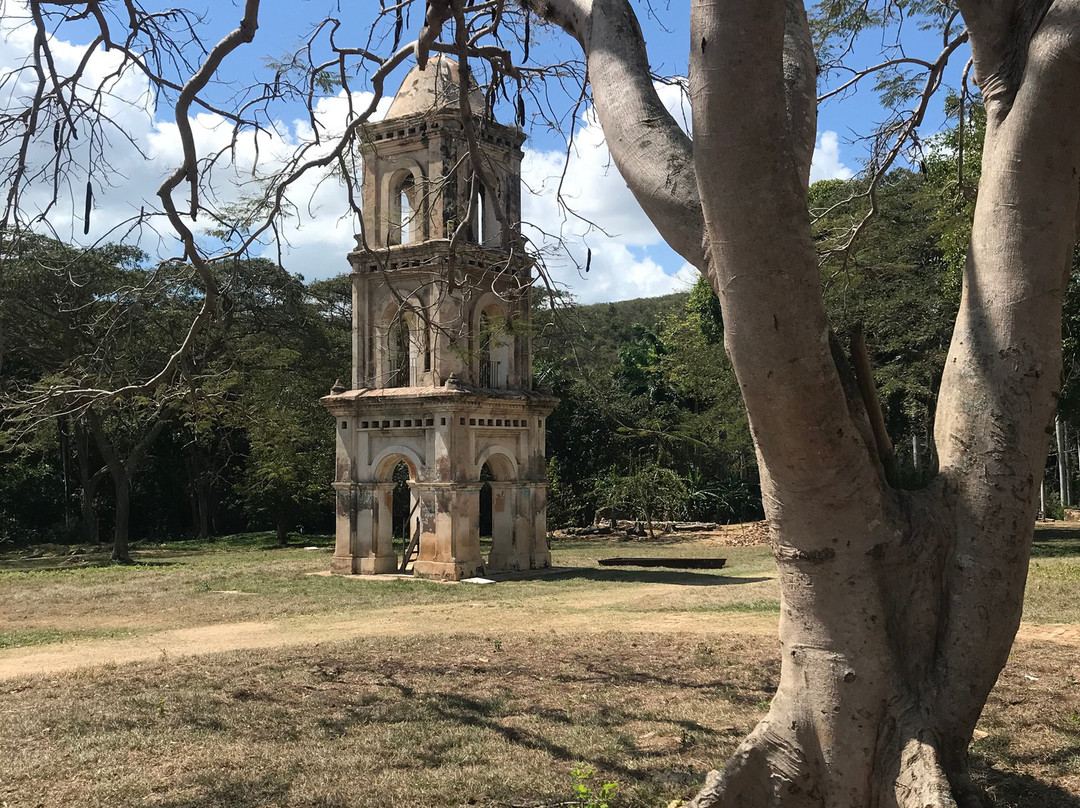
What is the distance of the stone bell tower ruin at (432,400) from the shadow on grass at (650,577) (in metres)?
0.97

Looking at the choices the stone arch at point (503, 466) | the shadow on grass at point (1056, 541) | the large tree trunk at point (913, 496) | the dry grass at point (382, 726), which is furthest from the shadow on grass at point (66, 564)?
the large tree trunk at point (913, 496)

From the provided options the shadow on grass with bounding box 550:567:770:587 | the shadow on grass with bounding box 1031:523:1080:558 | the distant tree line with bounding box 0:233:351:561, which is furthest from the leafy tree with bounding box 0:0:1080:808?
the distant tree line with bounding box 0:233:351:561

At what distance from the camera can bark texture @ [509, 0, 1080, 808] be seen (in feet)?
11.5

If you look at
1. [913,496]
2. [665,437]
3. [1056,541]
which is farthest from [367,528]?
[1056,541]

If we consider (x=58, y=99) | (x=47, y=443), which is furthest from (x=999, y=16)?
(x=47, y=443)

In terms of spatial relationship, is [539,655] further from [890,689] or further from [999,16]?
[999,16]

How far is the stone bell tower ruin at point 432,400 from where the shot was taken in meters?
17.7

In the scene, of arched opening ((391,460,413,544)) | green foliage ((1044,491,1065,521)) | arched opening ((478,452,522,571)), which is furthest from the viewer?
green foliage ((1044,491,1065,521))

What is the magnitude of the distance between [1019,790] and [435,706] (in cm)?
381

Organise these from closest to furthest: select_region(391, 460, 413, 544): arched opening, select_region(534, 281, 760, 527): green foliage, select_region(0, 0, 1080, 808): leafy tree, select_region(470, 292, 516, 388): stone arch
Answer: select_region(0, 0, 1080, 808): leafy tree
select_region(470, 292, 516, 388): stone arch
select_region(391, 460, 413, 544): arched opening
select_region(534, 281, 760, 527): green foliage

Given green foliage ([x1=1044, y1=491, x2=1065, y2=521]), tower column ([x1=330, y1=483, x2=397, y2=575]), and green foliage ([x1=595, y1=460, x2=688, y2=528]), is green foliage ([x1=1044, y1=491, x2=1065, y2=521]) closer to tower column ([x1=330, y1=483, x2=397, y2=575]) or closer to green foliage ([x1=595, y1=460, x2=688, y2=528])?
green foliage ([x1=595, y1=460, x2=688, y2=528])

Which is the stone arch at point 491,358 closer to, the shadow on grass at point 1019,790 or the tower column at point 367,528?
the tower column at point 367,528

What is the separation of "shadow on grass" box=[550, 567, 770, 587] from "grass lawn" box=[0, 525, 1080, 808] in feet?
9.61

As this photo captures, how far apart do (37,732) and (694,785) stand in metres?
4.30
